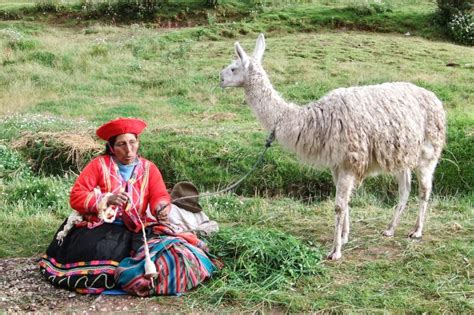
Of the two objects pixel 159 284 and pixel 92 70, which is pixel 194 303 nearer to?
pixel 159 284

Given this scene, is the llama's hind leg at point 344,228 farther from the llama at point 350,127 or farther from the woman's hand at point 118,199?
the woman's hand at point 118,199

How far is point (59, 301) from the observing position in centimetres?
413

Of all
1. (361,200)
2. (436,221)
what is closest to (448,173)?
(361,200)

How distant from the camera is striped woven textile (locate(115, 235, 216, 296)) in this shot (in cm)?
412

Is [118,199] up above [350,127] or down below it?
below

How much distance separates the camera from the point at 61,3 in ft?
61.3

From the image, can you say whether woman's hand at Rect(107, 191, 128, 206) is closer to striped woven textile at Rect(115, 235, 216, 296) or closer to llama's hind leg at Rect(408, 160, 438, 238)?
striped woven textile at Rect(115, 235, 216, 296)

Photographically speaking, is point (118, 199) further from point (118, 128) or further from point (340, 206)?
point (340, 206)

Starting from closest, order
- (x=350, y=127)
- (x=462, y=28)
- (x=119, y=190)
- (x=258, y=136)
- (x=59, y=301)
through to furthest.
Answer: (x=59, y=301)
(x=119, y=190)
(x=350, y=127)
(x=258, y=136)
(x=462, y=28)

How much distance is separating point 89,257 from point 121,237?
27cm

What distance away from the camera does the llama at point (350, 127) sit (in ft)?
15.7

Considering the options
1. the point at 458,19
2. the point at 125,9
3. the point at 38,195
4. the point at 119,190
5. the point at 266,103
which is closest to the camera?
the point at 119,190

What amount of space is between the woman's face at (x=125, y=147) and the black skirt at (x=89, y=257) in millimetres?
499

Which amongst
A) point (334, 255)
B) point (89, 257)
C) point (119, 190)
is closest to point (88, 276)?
point (89, 257)
